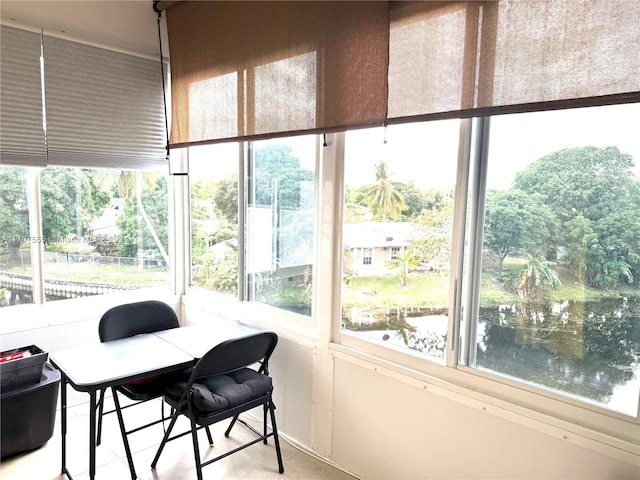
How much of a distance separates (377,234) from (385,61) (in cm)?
84

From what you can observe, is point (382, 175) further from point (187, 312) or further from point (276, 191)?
point (187, 312)

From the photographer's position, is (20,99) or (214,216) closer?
(20,99)

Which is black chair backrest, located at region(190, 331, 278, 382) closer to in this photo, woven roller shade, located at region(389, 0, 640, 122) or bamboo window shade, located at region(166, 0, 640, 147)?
bamboo window shade, located at region(166, 0, 640, 147)

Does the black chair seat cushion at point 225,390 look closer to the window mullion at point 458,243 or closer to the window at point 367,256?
the window at point 367,256

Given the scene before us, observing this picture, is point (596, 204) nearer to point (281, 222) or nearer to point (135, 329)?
point (281, 222)

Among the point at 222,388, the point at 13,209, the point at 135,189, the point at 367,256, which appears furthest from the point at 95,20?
the point at 222,388

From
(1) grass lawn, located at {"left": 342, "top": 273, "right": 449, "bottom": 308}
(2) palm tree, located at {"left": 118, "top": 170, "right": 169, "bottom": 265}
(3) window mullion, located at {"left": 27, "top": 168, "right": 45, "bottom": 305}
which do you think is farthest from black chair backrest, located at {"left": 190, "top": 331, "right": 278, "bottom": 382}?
(2) palm tree, located at {"left": 118, "top": 170, "right": 169, "bottom": 265}

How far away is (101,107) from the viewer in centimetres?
292

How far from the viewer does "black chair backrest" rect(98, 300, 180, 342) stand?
247 centimetres

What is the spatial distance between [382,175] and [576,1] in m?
1.05

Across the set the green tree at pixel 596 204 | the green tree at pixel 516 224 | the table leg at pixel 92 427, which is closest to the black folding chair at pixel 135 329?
the table leg at pixel 92 427

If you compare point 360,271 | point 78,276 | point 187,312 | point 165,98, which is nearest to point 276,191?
point 360,271

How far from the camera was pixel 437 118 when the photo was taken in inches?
67.4

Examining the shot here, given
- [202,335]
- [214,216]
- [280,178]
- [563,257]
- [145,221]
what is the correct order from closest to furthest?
[563,257], [202,335], [280,178], [214,216], [145,221]
